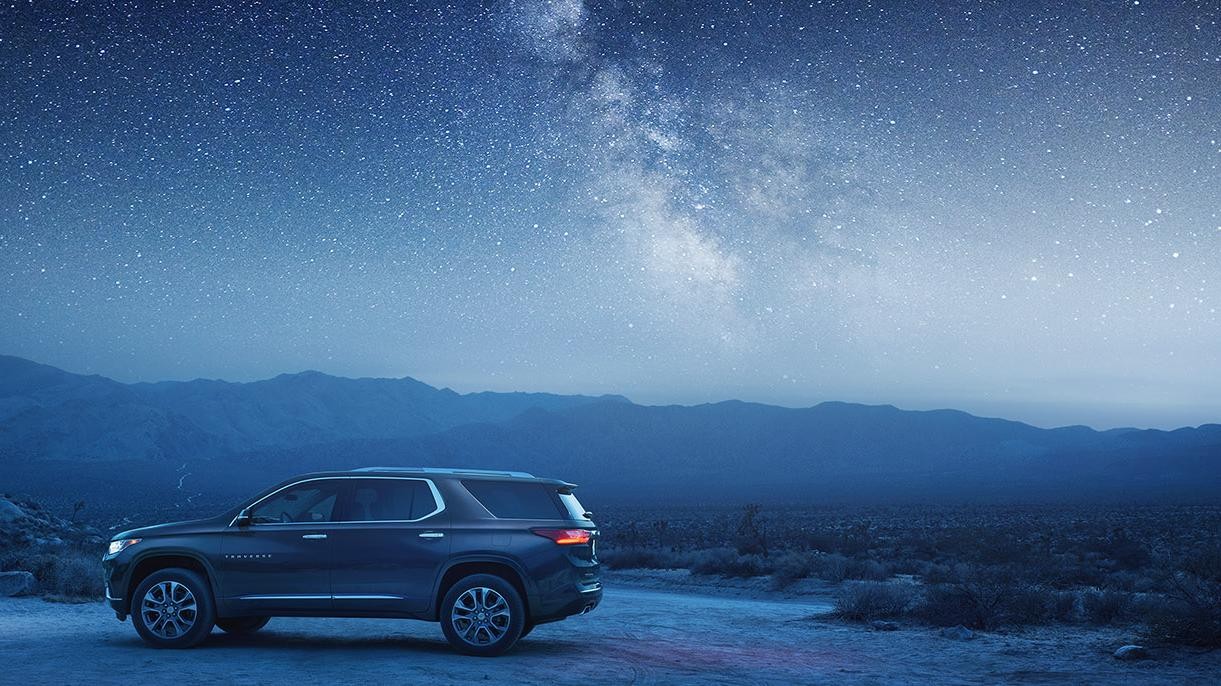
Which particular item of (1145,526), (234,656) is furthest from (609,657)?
(1145,526)

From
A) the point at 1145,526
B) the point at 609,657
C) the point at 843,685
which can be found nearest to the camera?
the point at 843,685

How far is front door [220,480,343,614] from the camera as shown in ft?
33.7

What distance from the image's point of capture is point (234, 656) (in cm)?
1009

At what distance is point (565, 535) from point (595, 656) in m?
1.59

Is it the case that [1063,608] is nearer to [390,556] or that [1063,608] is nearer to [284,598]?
[390,556]

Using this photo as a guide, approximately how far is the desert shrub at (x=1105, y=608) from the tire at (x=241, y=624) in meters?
11.6

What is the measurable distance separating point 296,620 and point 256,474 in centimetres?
15115

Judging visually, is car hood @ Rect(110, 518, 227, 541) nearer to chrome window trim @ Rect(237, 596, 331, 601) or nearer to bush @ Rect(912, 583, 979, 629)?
chrome window trim @ Rect(237, 596, 331, 601)

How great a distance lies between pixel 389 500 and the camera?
10.6 meters

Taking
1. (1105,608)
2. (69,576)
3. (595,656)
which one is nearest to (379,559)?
(595,656)

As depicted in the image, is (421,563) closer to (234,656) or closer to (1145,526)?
(234,656)

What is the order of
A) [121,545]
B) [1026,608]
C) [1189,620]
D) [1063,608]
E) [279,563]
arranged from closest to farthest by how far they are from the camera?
[279,563] → [121,545] → [1189,620] → [1026,608] → [1063,608]

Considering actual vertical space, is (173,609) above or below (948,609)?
above

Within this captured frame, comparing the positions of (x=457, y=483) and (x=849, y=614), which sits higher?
(x=457, y=483)
